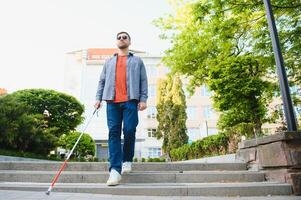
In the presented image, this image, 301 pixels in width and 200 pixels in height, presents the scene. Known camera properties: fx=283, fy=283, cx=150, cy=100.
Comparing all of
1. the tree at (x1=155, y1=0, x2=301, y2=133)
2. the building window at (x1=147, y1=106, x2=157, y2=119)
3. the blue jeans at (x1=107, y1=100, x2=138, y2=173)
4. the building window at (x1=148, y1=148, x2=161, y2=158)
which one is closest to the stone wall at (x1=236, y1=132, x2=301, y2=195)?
the blue jeans at (x1=107, y1=100, x2=138, y2=173)

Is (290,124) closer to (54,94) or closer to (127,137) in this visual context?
(127,137)

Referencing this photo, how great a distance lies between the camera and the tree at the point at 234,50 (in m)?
7.11

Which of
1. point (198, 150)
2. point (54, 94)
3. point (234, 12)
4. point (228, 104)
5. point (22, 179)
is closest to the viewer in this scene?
point (22, 179)

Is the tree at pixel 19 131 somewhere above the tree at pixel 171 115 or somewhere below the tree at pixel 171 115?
below

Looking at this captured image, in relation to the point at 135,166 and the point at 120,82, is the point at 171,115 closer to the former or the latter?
the point at 135,166

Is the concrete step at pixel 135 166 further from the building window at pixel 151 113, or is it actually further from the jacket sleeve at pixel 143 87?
the building window at pixel 151 113

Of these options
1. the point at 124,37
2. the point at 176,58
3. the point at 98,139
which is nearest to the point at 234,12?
the point at 124,37

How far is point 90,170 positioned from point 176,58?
9782 millimetres

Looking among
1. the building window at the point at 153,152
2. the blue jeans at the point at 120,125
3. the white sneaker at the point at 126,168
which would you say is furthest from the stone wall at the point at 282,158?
the building window at the point at 153,152

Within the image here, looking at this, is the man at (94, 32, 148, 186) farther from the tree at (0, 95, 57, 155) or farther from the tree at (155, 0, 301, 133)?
the tree at (0, 95, 57, 155)

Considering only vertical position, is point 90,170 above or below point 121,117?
below

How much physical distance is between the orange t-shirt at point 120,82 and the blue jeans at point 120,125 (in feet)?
0.31

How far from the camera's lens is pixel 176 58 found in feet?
46.5

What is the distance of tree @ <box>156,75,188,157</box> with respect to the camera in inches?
1018
